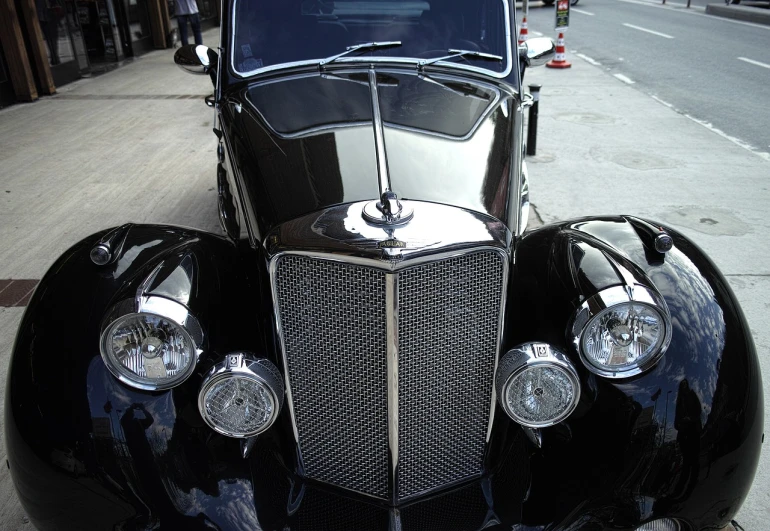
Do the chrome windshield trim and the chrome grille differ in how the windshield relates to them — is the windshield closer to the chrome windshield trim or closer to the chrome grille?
the chrome windshield trim

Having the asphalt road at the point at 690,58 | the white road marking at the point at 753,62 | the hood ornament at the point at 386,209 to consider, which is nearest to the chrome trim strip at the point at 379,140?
the hood ornament at the point at 386,209

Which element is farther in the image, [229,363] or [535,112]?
[535,112]

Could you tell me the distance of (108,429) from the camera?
1.94 metres

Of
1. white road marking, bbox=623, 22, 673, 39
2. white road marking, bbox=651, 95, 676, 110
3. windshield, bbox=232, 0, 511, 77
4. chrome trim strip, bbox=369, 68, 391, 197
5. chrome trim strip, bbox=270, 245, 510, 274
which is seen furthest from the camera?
white road marking, bbox=623, 22, 673, 39

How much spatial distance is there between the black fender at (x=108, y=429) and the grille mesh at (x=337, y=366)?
18cm

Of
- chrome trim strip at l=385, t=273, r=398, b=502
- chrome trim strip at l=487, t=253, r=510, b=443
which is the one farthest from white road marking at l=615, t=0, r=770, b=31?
chrome trim strip at l=385, t=273, r=398, b=502

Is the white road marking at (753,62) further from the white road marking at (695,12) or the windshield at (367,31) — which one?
the windshield at (367,31)

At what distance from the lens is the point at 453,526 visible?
2.07m

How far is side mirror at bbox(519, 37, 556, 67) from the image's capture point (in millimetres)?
4043

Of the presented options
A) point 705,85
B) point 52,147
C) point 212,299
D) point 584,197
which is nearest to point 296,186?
point 212,299

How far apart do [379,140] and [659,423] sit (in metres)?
1.38

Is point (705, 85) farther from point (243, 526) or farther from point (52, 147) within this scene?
point (243, 526)

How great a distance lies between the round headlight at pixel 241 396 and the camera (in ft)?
6.40

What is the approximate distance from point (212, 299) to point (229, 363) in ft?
1.22
